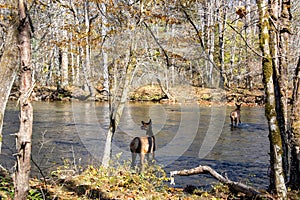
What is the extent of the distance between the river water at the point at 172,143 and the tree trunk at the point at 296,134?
1.39 metres

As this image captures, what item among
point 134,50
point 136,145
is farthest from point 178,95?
point 134,50

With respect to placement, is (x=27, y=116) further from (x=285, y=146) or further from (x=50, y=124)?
(x=50, y=124)

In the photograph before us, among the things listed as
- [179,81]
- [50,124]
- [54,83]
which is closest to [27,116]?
[50,124]

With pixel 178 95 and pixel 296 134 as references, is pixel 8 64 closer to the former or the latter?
pixel 296 134

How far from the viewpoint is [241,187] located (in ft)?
21.3

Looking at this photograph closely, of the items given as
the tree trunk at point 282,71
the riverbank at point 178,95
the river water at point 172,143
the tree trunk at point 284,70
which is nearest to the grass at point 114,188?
the river water at point 172,143

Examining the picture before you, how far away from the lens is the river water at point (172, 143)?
382 inches

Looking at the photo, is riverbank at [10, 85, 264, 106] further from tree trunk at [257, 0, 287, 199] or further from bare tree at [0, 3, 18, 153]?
bare tree at [0, 3, 18, 153]

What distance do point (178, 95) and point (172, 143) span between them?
2048 centimetres

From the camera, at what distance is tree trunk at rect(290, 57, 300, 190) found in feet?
20.7

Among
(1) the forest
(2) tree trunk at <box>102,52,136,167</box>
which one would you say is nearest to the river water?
(2) tree trunk at <box>102,52,136,167</box>

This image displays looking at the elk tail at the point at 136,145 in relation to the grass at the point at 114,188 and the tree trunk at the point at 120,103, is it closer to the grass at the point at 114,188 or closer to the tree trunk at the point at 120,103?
the tree trunk at the point at 120,103

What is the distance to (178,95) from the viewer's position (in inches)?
1334

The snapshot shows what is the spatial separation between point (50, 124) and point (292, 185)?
13766mm
